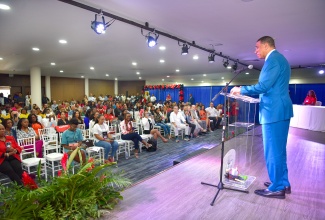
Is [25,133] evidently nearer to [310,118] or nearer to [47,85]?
[310,118]

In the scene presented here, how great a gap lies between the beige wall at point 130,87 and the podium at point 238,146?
51.7 ft

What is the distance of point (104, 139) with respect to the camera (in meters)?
4.94

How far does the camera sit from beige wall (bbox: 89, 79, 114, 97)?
20.0 m

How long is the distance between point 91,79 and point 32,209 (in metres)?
19.2

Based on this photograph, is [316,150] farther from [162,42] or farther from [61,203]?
[61,203]

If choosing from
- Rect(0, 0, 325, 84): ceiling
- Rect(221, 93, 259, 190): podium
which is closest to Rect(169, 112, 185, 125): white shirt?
Rect(221, 93, 259, 190): podium

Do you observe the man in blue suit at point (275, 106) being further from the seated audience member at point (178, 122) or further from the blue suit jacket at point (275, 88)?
the seated audience member at point (178, 122)

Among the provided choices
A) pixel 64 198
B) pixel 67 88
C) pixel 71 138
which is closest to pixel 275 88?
pixel 64 198

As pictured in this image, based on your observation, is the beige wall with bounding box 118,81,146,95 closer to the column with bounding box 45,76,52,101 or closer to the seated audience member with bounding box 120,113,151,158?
the column with bounding box 45,76,52,101

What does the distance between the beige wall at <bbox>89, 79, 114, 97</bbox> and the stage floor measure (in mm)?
18169

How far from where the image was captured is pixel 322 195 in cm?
238

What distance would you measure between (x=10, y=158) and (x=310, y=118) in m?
8.49

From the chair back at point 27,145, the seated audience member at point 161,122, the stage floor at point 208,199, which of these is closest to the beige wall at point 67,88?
the seated audience member at point 161,122

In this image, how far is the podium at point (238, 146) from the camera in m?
2.57
